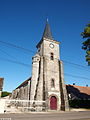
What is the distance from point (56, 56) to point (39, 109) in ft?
43.8

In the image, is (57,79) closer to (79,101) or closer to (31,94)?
(31,94)

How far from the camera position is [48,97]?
21.7 m

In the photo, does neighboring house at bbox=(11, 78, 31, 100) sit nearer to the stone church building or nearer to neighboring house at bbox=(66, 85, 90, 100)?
the stone church building

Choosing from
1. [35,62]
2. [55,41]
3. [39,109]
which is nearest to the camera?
[39,109]

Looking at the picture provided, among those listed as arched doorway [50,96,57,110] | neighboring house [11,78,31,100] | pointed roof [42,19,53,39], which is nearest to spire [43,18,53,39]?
pointed roof [42,19,53,39]

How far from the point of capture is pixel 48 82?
23.7 m

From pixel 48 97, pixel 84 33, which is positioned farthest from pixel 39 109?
pixel 84 33

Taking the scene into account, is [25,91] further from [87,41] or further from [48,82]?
[87,41]

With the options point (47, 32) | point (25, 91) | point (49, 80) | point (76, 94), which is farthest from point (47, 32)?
point (76, 94)

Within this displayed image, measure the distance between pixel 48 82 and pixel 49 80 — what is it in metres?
0.55

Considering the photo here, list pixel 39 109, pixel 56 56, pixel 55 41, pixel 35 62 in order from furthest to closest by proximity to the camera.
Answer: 1. pixel 55 41
2. pixel 56 56
3. pixel 35 62
4. pixel 39 109

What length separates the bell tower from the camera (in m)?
22.1

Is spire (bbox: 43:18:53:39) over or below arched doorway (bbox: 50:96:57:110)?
over

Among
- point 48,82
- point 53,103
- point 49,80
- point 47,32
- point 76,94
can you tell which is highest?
point 47,32
